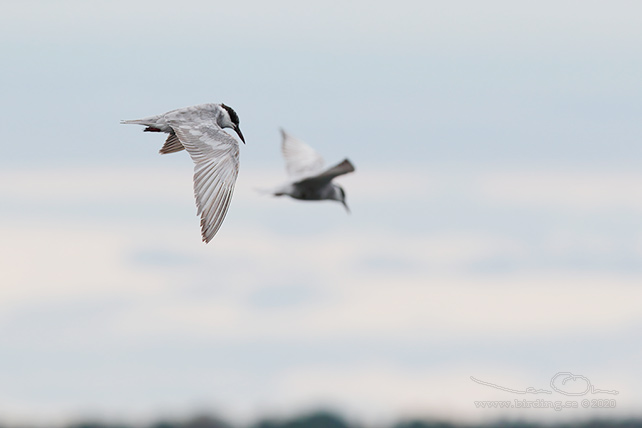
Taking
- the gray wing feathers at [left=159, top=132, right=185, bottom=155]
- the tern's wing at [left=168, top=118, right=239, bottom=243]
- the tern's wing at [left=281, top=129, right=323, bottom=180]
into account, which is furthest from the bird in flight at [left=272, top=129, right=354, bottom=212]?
the gray wing feathers at [left=159, top=132, right=185, bottom=155]

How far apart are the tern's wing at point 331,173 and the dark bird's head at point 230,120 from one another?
420 centimetres

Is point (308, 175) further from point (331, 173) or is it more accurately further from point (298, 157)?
point (298, 157)

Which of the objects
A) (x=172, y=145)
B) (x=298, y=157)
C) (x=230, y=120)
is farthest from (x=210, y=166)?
(x=298, y=157)

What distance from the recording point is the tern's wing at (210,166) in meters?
22.4

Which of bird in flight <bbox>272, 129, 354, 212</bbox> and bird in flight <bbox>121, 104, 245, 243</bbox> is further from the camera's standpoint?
bird in flight <bbox>272, 129, 354, 212</bbox>

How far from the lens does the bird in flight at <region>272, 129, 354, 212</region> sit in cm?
2306

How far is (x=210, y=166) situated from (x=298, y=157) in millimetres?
4925

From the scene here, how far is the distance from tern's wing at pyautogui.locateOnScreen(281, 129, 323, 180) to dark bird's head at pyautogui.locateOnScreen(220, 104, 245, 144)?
1.23 metres

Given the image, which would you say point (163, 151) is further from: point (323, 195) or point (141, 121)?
point (323, 195)

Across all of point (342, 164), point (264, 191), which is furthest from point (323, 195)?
point (342, 164)

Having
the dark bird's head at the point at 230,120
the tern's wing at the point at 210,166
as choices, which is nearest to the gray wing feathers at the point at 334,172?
the tern's wing at the point at 210,166

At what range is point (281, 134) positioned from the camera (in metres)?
30.0

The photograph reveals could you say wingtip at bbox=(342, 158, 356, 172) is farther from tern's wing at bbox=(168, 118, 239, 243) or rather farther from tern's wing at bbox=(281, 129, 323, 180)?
tern's wing at bbox=(281, 129, 323, 180)

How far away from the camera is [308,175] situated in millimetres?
24328
